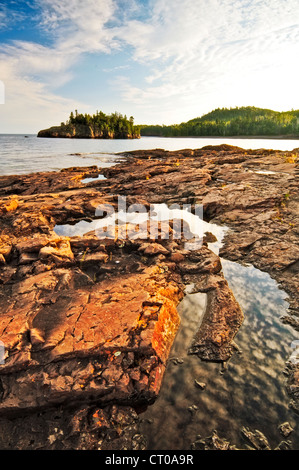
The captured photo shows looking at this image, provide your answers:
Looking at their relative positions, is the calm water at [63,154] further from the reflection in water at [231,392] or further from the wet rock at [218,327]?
the reflection in water at [231,392]

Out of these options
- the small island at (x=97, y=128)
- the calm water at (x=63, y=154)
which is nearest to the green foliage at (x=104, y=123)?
the small island at (x=97, y=128)

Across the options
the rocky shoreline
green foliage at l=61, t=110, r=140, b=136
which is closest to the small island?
green foliage at l=61, t=110, r=140, b=136

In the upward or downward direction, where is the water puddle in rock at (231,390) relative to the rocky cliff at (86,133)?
downward

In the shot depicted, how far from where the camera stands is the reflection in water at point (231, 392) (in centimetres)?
363

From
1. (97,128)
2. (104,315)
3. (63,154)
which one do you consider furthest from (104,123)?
(104,315)

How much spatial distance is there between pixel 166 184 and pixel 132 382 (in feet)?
53.9

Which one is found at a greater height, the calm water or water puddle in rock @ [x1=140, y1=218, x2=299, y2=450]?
the calm water

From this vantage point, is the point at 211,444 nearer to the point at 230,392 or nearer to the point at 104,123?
the point at 230,392

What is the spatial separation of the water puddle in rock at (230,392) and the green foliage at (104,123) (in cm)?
16162

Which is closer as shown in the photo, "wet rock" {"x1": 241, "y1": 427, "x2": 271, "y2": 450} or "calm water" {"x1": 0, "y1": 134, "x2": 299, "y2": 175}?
"wet rock" {"x1": 241, "y1": 427, "x2": 271, "y2": 450}

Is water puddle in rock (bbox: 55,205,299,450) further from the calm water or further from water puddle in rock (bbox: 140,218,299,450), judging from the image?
the calm water

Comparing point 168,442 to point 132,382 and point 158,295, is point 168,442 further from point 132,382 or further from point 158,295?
point 158,295

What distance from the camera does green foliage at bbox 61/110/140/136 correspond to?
148250mm

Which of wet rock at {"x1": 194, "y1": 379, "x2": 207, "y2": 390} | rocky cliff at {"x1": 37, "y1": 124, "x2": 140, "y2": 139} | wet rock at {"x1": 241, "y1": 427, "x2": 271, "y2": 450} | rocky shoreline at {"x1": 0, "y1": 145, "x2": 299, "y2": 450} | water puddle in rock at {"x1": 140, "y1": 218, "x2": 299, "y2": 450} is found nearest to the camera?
wet rock at {"x1": 241, "y1": 427, "x2": 271, "y2": 450}
